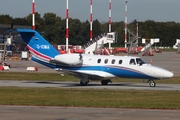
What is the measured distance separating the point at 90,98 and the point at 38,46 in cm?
1333

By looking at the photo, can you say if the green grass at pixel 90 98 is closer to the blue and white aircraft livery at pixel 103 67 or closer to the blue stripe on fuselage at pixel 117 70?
the blue and white aircraft livery at pixel 103 67

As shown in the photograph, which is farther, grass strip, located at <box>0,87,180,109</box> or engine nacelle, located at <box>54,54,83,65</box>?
engine nacelle, located at <box>54,54,83,65</box>

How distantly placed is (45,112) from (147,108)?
4933mm

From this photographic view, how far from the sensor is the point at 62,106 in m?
23.4

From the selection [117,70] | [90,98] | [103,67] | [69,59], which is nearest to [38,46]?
[69,59]

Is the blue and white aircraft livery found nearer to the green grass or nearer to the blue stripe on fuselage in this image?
the blue stripe on fuselage

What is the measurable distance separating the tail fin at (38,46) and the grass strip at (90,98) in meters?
7.15

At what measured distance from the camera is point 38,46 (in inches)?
1547

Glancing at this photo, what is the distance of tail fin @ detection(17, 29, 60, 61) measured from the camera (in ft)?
128

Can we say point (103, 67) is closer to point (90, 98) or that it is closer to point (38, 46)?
point (38, 46)

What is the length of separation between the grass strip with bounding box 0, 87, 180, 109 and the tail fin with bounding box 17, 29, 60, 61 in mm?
7151

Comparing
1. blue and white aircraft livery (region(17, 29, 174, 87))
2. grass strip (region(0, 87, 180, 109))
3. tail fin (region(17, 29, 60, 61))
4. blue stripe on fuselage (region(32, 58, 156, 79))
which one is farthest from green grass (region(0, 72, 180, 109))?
tail fin (region(17, 29, 60, 61))

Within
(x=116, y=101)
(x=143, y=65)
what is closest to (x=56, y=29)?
(x=143, y=65)

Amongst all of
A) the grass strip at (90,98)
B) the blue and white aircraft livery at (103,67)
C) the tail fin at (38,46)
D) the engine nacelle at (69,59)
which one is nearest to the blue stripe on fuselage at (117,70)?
the blue and white aircraft livery at (103,67)
